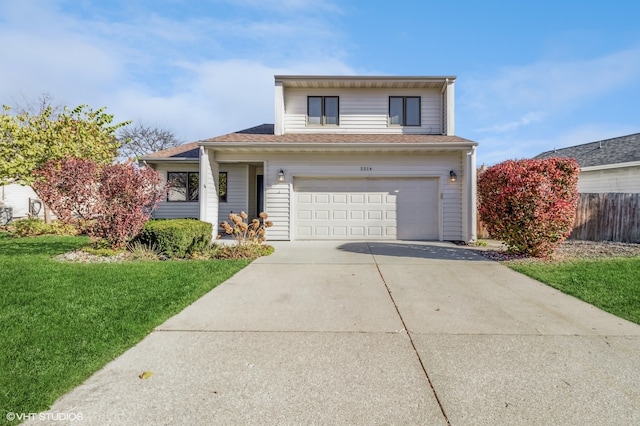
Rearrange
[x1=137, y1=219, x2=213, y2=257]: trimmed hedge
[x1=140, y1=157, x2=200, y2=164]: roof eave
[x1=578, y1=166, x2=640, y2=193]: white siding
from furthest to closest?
1. [x1=578, y1=166, x2=640, y2=193]: white siding
2. [x1=140, y1=157, x2=200, y2=164]: roof eave
3. [x1=137, y1=219, x2=213, y2=257]: trimmed hedge

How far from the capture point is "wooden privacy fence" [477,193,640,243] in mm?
9891

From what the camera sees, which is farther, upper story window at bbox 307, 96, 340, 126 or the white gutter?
the white gutter

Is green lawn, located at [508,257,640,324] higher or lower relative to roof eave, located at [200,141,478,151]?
lower

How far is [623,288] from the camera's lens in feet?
16.0

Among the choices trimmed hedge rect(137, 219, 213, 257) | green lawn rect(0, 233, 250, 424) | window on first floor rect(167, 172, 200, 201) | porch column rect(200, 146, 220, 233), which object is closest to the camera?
green lawn rect(0, 233, 250, 424)

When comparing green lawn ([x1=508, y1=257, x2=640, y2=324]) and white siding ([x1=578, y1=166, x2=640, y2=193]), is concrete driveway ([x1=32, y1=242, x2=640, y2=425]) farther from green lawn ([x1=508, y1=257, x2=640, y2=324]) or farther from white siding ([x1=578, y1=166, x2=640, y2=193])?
white siding ([x1=578, y1=166, x2=640, y2=193])

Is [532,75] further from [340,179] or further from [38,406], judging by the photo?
[38,406]

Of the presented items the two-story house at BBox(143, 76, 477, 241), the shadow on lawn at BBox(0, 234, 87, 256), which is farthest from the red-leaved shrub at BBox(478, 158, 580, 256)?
the shadow on lawn at BBox(0, 234, 87, 256)

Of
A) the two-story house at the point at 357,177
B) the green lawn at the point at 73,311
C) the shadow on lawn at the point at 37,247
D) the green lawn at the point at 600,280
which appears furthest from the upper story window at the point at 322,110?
the shadow on lawn at the point at 37,247

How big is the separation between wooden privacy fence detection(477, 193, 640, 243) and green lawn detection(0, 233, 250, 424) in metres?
10.2

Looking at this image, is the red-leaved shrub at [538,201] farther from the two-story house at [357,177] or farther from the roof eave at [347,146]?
the two-story house at [357,177]

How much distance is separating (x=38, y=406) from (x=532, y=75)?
55.9 ft

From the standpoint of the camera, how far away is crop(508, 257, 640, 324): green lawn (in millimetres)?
4215

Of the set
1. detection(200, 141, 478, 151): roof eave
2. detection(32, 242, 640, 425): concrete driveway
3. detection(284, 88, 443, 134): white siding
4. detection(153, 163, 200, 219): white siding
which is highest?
detection(284, 88, 443, 134): white siding
